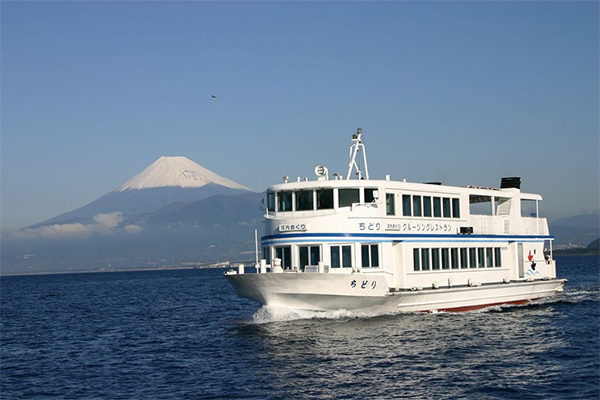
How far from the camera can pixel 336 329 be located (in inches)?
1144

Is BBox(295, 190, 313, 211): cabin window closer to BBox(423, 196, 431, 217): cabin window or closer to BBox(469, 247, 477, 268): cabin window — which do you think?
BBox(423, 196, 431, 217): cabin window

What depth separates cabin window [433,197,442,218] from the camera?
35344 mm

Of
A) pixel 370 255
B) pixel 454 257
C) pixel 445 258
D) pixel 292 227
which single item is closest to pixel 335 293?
pixel 370 255

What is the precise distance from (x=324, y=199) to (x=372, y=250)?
9.89ft

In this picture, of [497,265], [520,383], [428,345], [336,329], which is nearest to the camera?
[520,383]

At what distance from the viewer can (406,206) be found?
33.8 meters

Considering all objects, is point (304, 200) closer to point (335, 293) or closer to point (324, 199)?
point (324, 199)

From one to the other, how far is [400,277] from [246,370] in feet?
37.9

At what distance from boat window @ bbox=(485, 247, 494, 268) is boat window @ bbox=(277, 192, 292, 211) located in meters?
12.1

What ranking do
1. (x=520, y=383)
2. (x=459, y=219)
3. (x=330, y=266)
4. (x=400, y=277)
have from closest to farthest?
1. (x=520, y=383)
2. (x=330, y=266)
3. (x=400, y=277)
4. (x=459, y=219)

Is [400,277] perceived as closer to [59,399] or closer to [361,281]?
[361,281]

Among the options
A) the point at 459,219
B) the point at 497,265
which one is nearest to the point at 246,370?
the point at 459,219

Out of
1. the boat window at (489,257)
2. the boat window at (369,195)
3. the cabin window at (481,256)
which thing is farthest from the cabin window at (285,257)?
the boat window at (489,257)

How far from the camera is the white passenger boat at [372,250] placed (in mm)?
30281
